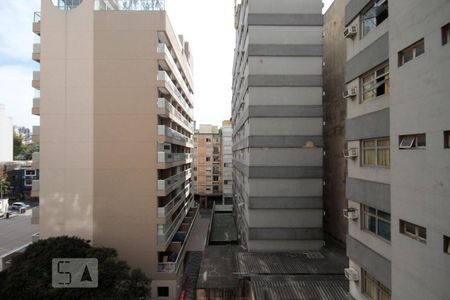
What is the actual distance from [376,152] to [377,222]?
2.15 meters

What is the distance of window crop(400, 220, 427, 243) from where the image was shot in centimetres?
653

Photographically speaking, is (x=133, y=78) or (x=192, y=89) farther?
(x=192, y=89)

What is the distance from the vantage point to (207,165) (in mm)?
57812

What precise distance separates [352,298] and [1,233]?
122ft

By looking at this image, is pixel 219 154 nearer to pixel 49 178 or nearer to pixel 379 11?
pixel 49 178

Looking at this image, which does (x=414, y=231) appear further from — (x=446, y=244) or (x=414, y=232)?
(x=446, y=244)

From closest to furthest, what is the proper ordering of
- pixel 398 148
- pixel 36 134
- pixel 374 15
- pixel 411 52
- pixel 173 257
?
pixel 411 52, pixel 398 148, pixel 374 15, pixel 36 134, pixel 173 257

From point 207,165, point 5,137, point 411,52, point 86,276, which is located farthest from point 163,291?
point 5,137

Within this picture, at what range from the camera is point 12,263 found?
15.2 m

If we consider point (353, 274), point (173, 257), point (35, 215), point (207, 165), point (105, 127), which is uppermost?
point (105, 127)

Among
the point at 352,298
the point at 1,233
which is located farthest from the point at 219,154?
the point at 352,298

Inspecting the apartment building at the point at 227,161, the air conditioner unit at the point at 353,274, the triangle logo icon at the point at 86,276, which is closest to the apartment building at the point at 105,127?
the triangle logo icon at the point at 86,276

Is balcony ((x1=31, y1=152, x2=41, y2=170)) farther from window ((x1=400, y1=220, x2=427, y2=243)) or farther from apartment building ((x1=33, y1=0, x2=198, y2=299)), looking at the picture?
window ((x1=400, y1=220, x2=427, y2=243))

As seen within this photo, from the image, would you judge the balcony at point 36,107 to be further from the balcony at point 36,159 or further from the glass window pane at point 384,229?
the glass window pane at point 384,229
